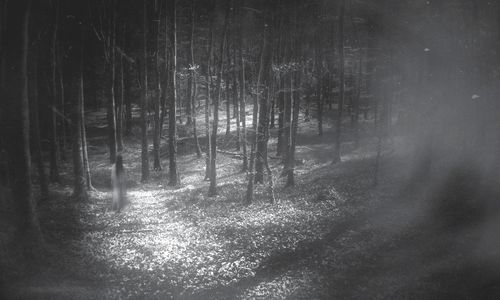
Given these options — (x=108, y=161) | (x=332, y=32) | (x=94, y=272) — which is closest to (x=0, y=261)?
(x=94, y=272)

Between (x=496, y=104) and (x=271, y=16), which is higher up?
(x=271, y=16)

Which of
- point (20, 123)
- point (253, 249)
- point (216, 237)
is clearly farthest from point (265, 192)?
point (20, 123)

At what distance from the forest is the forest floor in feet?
0.21

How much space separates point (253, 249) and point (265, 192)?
843 centimetres

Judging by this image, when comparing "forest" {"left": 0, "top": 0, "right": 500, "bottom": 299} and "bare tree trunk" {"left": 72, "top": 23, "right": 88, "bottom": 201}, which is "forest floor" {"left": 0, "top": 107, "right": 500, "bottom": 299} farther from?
"bare tree trunk" {"left": 72, "top": 23, "right": 88, "bottom": 201}

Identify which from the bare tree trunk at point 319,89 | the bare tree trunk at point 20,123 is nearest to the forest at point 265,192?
the bare tree trunk at point 20,123

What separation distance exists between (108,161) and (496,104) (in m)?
27.5

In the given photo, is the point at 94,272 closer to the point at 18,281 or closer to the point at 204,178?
the point at 18,281

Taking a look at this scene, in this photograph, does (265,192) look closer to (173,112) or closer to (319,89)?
(173,112)

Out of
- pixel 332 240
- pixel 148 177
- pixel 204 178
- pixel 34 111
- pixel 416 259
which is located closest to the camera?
pixel 416 259

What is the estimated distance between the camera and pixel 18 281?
9.48m

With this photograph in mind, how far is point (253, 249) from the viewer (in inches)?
512

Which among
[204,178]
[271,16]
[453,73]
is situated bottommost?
[204,178]

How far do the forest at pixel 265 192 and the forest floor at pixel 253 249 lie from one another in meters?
0.06
